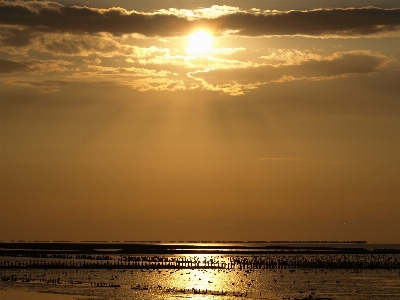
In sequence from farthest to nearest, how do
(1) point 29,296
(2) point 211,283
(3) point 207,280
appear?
1. (3) point 207,280
2. (2) point 211,283
3. (1) point 29,296

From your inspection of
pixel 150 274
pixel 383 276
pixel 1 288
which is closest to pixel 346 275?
pixel 383 276

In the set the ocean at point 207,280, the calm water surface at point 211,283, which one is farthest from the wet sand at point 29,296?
the calm water surface at point 211,283

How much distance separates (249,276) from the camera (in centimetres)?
10169

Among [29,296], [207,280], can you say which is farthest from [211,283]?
[29,296]

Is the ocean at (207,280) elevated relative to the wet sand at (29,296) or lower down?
elevated

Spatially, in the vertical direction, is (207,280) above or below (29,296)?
above

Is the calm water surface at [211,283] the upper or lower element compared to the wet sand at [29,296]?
upper

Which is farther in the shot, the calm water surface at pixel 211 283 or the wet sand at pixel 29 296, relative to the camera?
the calm water surface at pixel 211 283

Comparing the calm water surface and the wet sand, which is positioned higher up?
the calm water surface

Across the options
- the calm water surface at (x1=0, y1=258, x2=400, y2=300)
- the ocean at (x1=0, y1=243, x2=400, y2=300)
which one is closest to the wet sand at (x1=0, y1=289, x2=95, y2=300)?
the ocean at (x1=0, y1=243, x2=400, y2=300)

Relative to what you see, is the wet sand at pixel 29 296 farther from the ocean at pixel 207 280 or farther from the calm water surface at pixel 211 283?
the calm water surface at pixel 211 283

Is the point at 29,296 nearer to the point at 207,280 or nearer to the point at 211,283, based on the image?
the point at 211,283

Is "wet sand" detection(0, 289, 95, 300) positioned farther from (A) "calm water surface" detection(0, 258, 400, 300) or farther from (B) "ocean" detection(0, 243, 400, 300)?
(A) "calm water surface" detection(0, 258, 400, 300)

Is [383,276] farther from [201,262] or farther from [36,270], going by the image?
[36,270]
